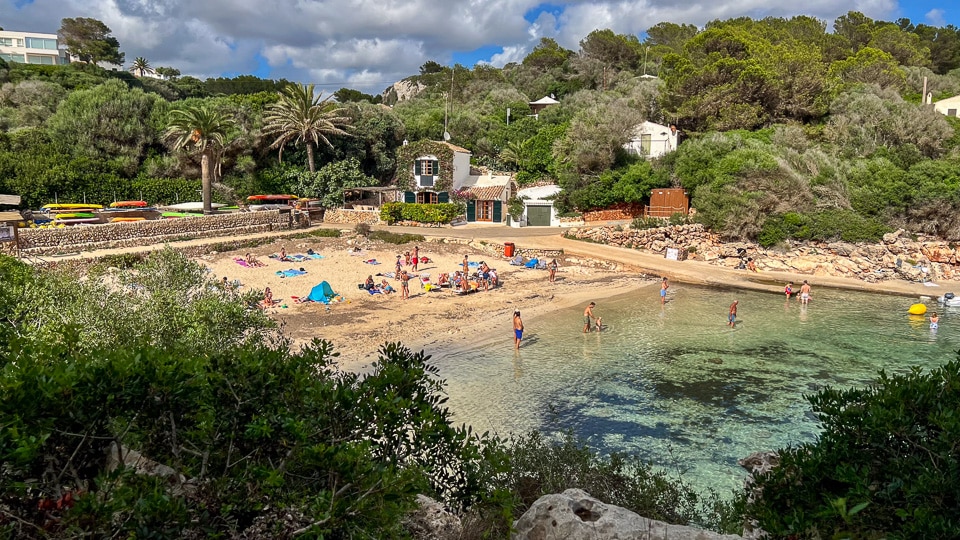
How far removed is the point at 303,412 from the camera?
557cm

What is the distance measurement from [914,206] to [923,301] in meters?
11.2

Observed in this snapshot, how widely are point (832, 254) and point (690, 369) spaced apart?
19.8 meters

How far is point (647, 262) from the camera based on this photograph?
108 feet

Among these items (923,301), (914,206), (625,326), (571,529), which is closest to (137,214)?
(625,326)

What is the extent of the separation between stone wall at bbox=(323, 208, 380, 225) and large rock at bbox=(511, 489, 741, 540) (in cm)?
3957

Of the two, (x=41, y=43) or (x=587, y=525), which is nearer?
(x=587, y=525)

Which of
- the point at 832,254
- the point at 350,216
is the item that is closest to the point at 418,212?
the point at 350,216

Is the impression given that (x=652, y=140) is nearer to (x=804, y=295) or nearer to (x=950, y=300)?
(x=804, y=295)

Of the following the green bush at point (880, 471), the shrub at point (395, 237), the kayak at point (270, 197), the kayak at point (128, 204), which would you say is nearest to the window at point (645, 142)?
the shrub at point (395, 237)

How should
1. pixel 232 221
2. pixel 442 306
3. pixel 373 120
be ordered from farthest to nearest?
pixel 373 120
pixel 232 221
pixel 442 306

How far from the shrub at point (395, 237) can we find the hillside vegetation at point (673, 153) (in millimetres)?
11011

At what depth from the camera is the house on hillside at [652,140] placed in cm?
4662

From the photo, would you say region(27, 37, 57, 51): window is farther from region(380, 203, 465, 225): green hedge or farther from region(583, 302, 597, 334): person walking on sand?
region(583, 302, 597, 334): person walking on sand

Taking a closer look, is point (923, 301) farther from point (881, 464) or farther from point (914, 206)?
point (881, 464)
